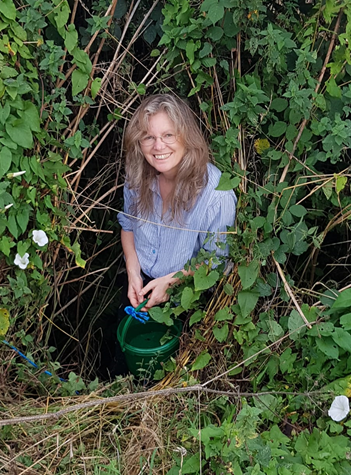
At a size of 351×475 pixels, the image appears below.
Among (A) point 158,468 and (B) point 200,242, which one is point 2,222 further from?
(A) point 158,468

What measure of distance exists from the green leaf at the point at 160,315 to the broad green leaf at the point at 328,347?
64 centimetres

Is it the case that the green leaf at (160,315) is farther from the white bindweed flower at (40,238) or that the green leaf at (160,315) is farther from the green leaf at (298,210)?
the green leaf at (298,210)

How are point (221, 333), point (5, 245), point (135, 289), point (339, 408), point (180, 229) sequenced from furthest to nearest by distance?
point (135, 289)
point (180, 229)
point (221, 333)
point (5, 245)
point (339, 408)

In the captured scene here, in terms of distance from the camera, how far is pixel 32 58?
2.14 meters

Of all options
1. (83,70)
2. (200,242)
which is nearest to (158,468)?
(200,242)

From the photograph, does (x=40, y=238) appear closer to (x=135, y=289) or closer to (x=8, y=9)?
(x=135, y=289)

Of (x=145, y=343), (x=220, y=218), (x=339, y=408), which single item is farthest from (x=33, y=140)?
(x=339, y=408)

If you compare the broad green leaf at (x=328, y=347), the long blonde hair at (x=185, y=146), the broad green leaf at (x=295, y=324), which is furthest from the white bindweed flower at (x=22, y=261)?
the broad green leaf at (x=328, y=347)

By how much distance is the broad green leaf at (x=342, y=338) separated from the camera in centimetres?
205

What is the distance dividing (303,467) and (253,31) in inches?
63.6

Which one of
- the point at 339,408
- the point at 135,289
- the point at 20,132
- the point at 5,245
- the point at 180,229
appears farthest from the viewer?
the point at 135,289

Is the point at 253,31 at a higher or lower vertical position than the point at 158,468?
higher

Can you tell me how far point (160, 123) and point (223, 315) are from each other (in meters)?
0.85

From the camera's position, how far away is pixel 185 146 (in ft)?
7.63
